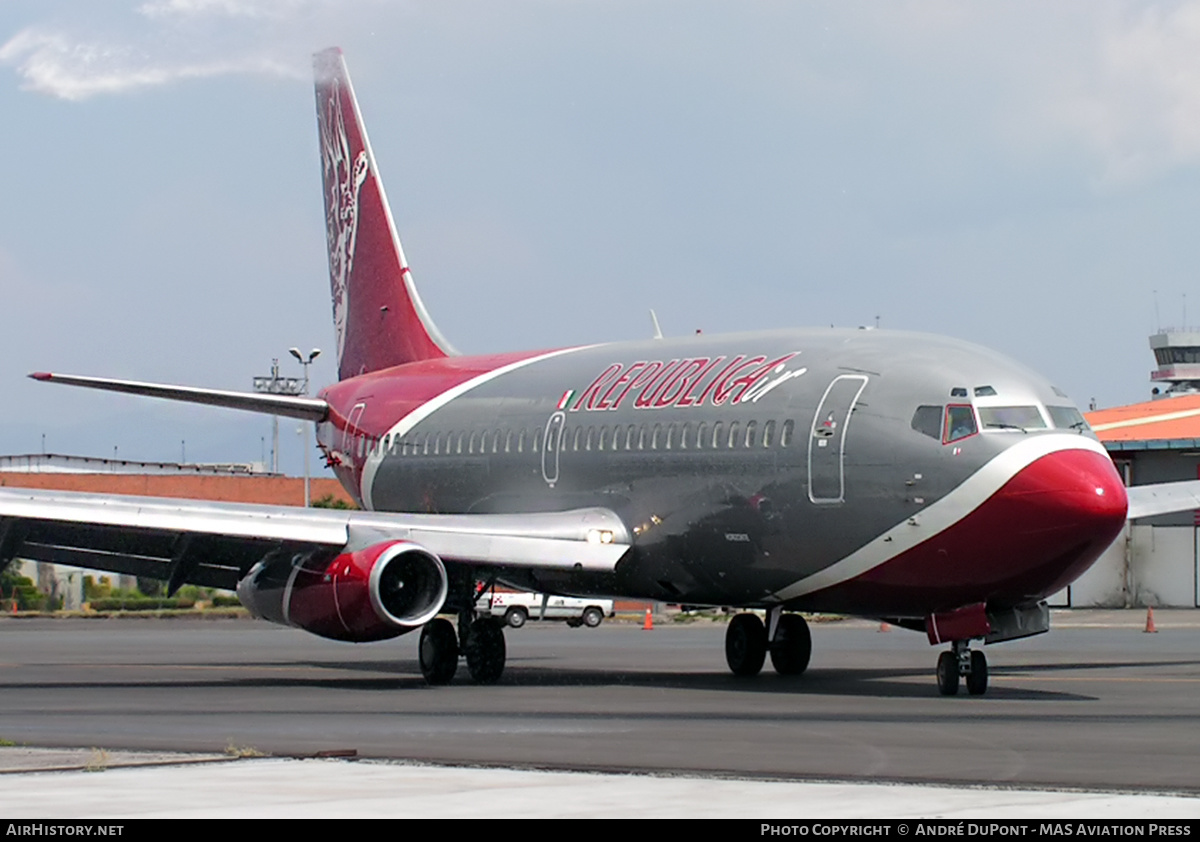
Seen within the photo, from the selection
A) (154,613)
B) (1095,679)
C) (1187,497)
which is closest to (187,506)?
(1095,679)

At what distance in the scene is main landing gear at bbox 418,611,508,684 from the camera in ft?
93.9

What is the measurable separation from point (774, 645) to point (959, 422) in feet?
21.2

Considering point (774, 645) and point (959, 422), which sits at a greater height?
point (959, 422)

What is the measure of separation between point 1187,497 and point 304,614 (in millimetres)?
13801

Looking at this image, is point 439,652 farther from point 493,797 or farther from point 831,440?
point 493,797

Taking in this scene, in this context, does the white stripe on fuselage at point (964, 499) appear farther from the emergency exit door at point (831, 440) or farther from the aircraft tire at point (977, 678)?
the aircraft tire at point (977, 678)

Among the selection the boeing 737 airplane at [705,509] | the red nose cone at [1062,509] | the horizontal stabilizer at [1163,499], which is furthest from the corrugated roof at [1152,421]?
the red nose cone at [1062,509]

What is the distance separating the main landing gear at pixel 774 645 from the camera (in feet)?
97.0

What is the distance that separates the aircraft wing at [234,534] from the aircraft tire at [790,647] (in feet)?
9.38

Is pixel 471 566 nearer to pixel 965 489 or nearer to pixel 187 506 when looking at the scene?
pixel 187 506

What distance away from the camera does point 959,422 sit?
24.3 metres

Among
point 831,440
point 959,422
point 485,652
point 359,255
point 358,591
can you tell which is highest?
point 359,255

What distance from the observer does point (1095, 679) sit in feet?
92.3

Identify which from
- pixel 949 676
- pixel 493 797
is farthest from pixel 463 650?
pixel 493 797
